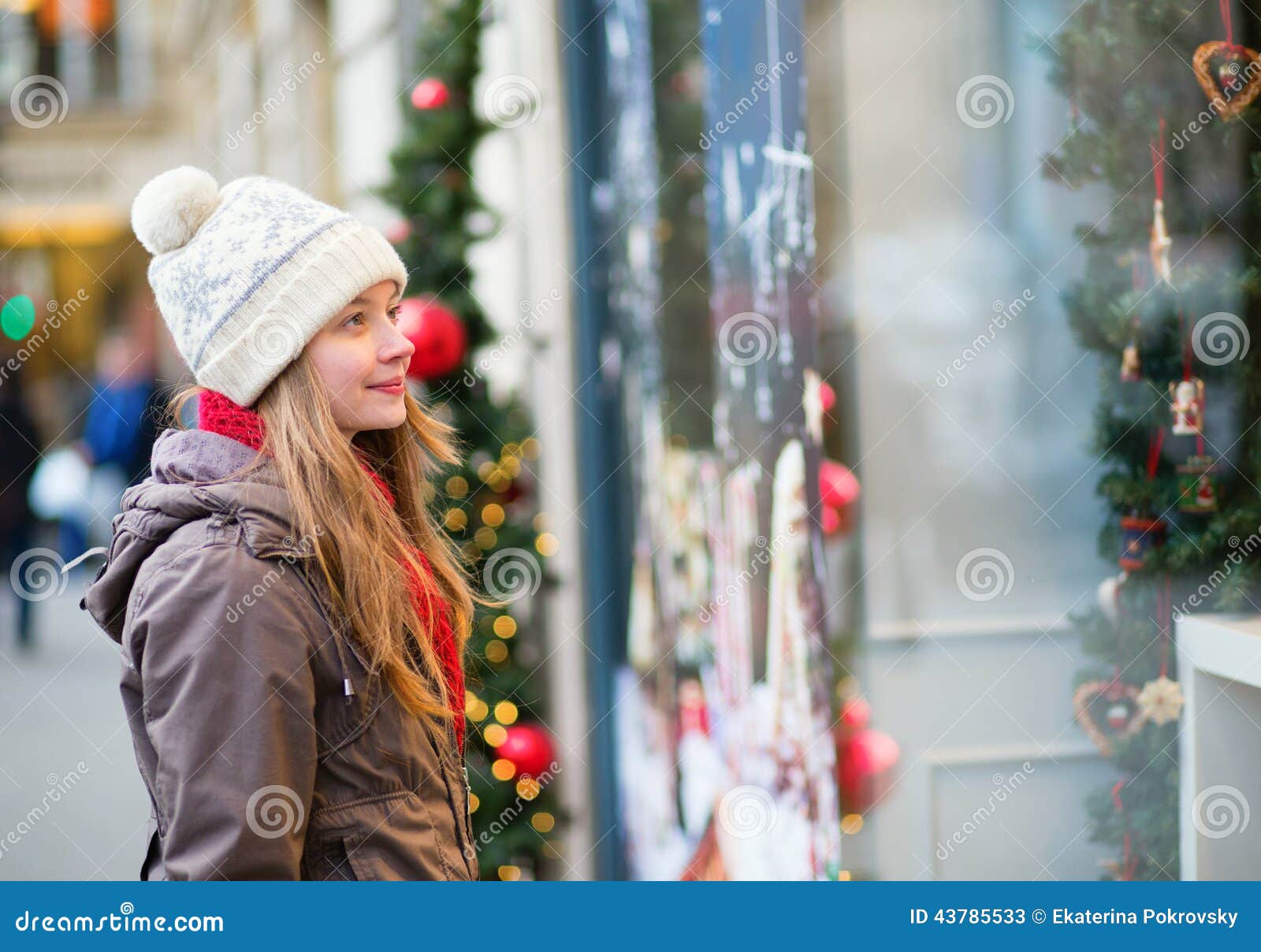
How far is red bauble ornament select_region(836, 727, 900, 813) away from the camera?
2.60 m

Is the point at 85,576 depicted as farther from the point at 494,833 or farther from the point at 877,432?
the point at 877,432

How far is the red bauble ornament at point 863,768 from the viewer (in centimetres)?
260

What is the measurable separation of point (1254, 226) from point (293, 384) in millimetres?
1446

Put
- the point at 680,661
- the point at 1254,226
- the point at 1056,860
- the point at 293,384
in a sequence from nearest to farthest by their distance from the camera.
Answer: the point at 293,384, the point at 1254,226, the point at 1056,860, the point at 680,661

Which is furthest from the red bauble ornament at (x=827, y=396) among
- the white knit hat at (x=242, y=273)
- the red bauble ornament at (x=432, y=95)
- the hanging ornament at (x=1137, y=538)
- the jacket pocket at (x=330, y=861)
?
the red bauble ornament at (x=432, y=95)

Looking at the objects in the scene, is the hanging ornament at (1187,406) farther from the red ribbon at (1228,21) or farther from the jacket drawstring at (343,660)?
the jacket drawstring at (343,660)

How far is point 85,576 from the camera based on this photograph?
925 centimetres

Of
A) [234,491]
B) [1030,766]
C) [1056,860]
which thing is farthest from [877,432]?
[234,491]

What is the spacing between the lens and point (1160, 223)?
2.01m

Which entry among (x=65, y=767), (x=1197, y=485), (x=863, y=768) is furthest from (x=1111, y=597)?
(x=65, y=767)

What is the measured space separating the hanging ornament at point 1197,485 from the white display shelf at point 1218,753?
0.18m

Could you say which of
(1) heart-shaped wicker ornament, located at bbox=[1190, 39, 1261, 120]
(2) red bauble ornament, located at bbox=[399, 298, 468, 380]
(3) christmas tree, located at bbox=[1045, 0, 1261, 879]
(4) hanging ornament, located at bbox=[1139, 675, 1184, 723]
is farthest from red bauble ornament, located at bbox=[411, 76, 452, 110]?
(4) hanging ornament, located at bbox=[1139, 675, 1184, 723]

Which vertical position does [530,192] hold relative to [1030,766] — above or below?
above
